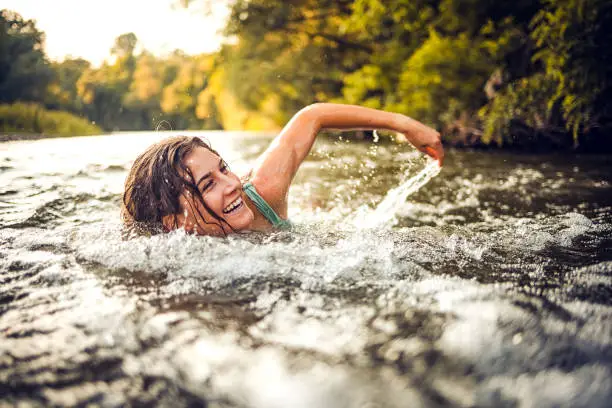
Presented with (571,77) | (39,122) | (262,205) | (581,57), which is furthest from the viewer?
(571,77)

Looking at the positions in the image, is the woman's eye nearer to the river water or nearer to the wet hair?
the wet hair

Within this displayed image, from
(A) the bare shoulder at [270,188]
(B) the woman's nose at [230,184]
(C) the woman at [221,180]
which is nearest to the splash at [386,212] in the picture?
(C) the woman at [221,180]

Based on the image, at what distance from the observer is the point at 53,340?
4.50 feet

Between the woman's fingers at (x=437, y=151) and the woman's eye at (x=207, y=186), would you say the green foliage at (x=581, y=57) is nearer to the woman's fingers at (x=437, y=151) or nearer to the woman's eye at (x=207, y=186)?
the woman's fingers at (x=437, y=151)

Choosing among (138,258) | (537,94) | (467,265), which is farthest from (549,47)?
(138,258)

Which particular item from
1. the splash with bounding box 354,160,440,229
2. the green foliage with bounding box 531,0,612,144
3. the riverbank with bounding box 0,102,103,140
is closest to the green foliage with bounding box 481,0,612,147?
the green foliage with bounding box 531,0,612,144

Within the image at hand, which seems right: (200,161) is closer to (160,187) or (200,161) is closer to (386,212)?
(160,187)

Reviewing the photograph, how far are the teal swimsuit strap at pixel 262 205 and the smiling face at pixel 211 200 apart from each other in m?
0.30

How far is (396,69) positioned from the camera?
50.0 feet

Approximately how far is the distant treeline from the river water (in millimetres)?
1486

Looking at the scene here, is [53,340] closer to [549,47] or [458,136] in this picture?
[549,47]

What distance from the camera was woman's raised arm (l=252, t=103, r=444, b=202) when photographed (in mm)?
2900

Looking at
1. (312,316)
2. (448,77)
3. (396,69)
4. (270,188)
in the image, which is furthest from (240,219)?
(396,69)

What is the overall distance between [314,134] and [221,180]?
895mm
